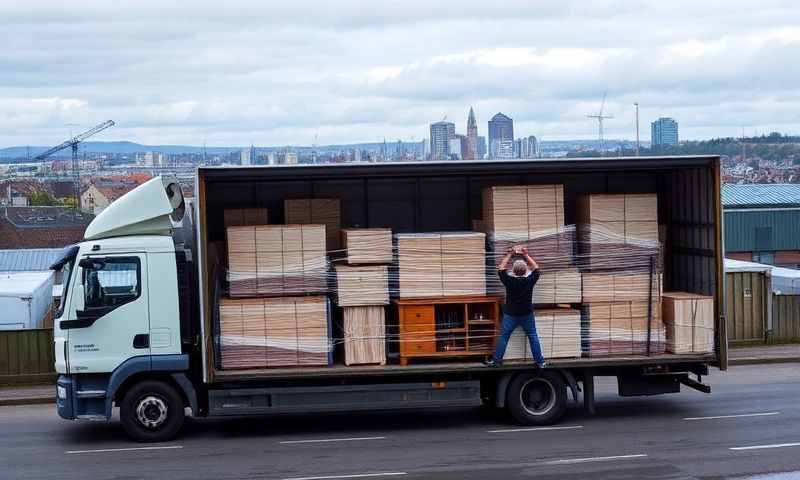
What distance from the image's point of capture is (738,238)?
3978 cm

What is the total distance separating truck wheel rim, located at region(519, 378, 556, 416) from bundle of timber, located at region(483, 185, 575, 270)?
1.63 metres

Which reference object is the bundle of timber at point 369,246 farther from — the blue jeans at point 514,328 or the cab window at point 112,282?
the cab window at point 112,282

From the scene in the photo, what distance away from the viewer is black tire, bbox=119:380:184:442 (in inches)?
546

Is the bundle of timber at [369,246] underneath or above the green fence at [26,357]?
above

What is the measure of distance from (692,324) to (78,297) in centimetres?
835

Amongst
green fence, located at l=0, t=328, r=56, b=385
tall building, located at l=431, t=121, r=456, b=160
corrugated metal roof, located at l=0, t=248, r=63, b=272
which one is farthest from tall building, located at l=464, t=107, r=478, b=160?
green fence, located at l=0, t=328, r=56, b=385

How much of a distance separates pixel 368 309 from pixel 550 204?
9.67 ft

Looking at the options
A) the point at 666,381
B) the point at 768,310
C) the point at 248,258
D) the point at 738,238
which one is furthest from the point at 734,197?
the point at 248,258

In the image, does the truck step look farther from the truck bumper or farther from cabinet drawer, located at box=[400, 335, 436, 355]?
cabinet drawer, located at box=[400, 335, 436, 355]

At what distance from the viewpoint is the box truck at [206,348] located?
45.0 ft

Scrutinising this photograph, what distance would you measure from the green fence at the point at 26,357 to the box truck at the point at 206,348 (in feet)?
21.0

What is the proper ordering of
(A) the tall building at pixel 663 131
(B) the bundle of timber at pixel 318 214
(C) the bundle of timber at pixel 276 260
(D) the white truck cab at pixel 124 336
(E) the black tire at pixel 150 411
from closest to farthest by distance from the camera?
(D) the white truck cab at pixel 124 336 → (E) the black tire at pixel 150 411 → (C) the bundle of timber at pixel 276 260 → (B) the bundle of timber at pixel 318 214 → (A) the tall building at pixel 663 131

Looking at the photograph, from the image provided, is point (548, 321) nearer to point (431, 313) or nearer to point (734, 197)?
point (431, 313)

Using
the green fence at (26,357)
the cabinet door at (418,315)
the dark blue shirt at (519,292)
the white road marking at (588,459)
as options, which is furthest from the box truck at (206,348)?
the green fence at (26,357)
